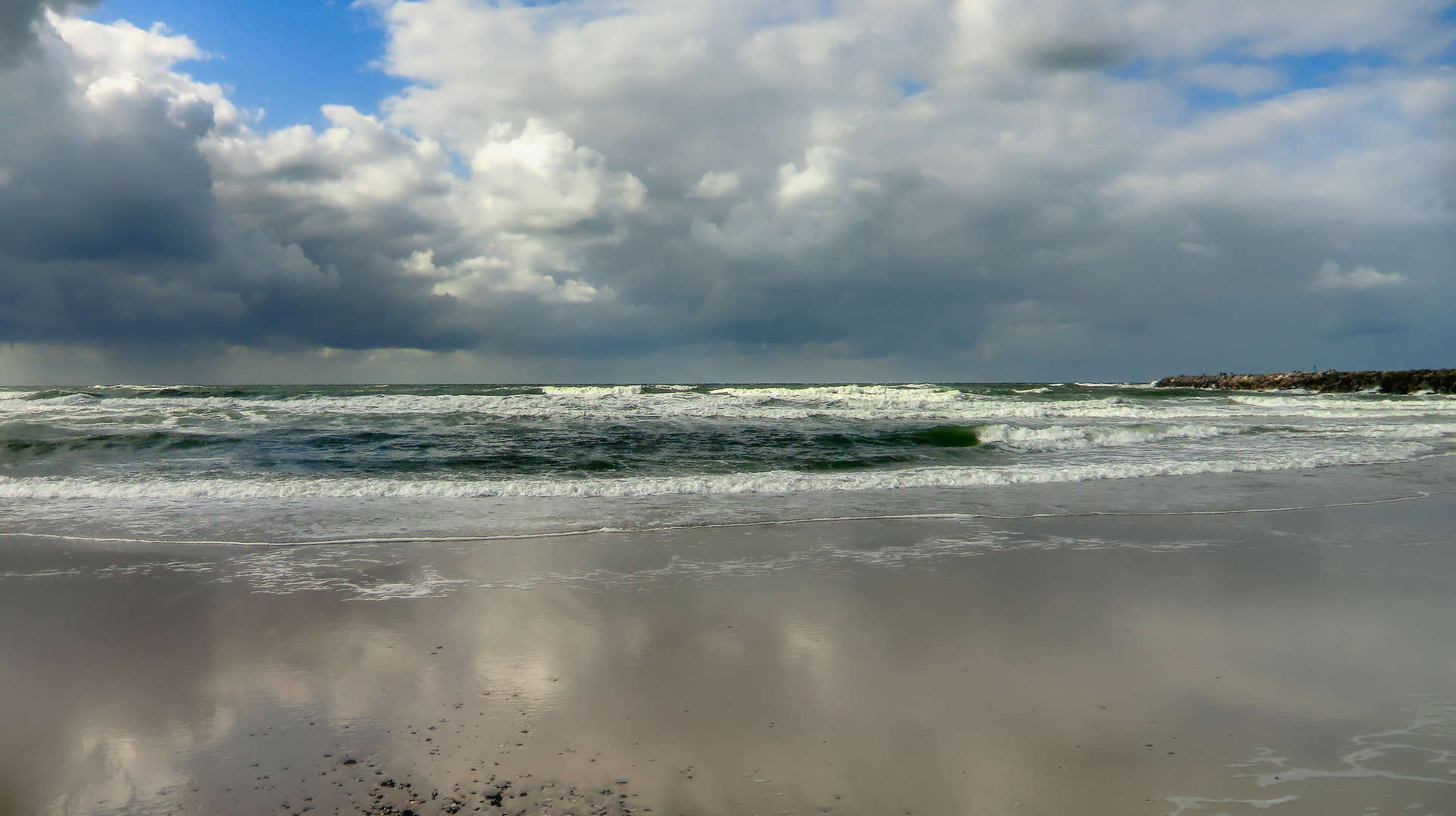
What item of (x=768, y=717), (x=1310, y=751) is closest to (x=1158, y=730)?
(x=1310, y=751)

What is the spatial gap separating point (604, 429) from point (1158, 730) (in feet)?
52.3

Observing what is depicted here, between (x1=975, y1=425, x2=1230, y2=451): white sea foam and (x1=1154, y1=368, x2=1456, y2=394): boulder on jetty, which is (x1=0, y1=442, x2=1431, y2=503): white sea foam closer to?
(x1=975, y1=425, x2=1230, y2=451): white sea foam

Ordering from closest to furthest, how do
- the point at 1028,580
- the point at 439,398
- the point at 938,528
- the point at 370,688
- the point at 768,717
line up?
the point at 768,717, the point at 370,688, the point at 1028,580, the point at 938,528, the point at 439,398

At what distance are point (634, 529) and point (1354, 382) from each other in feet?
170

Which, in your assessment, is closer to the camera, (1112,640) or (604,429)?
(1112,640)

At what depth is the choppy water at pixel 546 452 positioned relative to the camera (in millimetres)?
9039

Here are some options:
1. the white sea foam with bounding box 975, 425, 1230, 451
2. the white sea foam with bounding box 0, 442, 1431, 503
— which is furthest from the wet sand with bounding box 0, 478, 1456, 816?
the white sea foam with bounding box 975, 425, 1230, 451

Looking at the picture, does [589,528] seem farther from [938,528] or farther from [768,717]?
[768,717]

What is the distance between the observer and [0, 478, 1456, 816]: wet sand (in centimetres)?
265

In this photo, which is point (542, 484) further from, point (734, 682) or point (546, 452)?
point (734, 682)

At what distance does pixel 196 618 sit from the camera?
15.2 feet

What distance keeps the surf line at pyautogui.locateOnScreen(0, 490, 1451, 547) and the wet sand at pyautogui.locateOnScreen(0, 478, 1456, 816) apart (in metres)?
0.65

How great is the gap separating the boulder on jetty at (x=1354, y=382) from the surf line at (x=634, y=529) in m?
42.3

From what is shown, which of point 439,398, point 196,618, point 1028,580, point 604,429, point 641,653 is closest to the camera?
point 641,653
